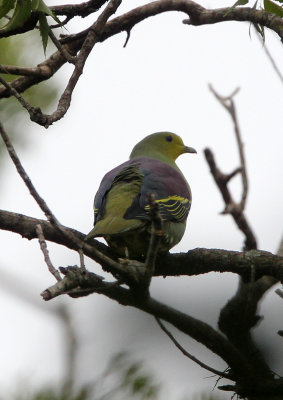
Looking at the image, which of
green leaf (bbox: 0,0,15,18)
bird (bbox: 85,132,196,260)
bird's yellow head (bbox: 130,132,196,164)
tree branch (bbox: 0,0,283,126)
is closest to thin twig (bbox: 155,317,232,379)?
bird (bbox: 85,132,196,260)

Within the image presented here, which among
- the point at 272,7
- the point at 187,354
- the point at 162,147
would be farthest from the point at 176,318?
the point at 162,147

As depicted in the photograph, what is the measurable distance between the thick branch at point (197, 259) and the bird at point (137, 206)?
12 centimetres

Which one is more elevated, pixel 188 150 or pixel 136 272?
pixel 188 150

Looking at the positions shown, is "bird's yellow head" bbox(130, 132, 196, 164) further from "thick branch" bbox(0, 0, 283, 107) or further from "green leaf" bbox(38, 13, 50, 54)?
"green leaf" bbox(38, 13, 50, 54)

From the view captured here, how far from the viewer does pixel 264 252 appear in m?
4.14

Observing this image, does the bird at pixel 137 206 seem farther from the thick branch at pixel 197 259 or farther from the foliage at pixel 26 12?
the foliage at pixel 26 12

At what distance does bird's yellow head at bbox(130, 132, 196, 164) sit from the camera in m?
6.60

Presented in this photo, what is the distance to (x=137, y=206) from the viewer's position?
4492 millimetres

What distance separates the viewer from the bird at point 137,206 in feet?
14.3

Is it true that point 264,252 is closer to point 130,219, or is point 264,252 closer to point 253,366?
point 130,219

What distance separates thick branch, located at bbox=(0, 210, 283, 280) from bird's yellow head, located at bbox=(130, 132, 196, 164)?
2340 mm

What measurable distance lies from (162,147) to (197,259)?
265cm

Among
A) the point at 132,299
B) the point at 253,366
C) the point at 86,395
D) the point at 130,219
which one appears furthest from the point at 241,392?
the point at 130,219

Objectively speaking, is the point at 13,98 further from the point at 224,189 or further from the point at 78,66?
the point at 224,189
